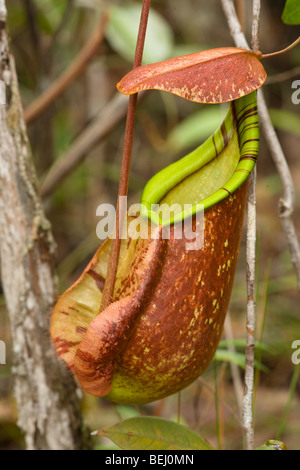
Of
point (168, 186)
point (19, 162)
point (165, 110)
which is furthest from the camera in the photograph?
point (165, 110)

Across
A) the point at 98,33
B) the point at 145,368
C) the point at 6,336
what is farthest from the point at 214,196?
the point at 6,336

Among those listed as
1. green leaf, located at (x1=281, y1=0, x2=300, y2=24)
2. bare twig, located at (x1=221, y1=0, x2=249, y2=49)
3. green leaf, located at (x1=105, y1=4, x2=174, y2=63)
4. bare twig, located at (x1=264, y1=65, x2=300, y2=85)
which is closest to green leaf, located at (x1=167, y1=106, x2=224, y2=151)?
green leaf, located at (x1=105, y1=4, x2=174, y2=63)

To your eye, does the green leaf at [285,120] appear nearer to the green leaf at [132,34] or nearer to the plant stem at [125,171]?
the green leaf at [132,34]

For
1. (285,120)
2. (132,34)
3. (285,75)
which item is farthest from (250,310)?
(285,120)

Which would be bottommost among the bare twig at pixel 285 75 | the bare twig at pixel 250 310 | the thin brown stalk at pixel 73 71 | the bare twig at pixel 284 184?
the bare twig at pixel 250 310

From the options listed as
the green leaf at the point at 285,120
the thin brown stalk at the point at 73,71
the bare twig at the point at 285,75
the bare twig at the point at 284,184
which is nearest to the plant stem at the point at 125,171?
the bare twig at the point at 284,184

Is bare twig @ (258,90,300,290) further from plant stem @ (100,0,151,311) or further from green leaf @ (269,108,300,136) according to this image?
green leaf @ (269,108,300,136)

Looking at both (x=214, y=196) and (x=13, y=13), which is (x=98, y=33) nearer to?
(x=13, y=13)
